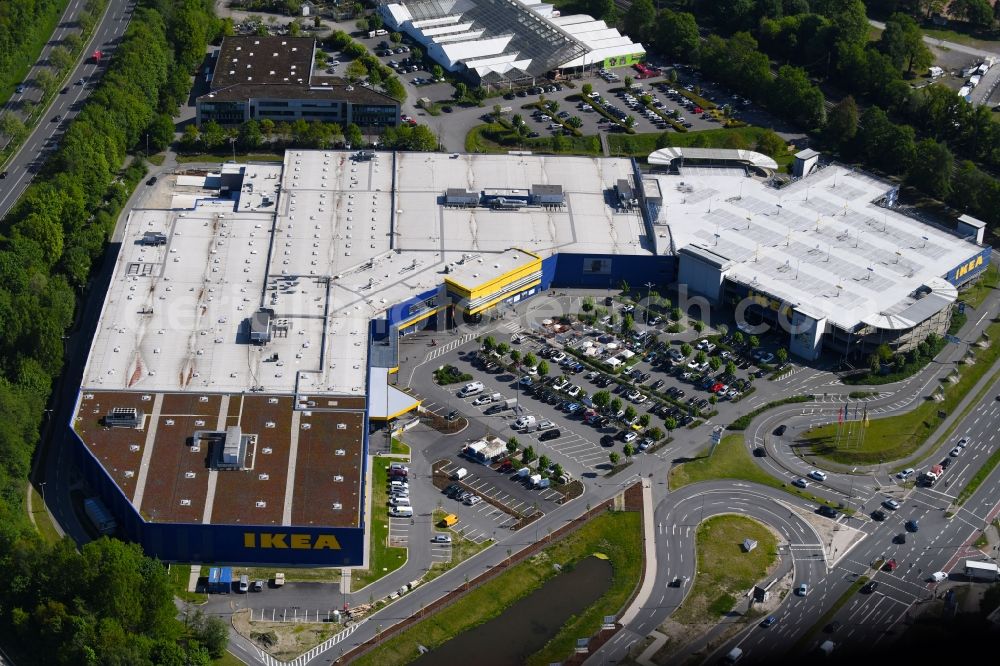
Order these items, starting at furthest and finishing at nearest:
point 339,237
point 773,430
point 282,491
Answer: point 339,237 < point 773,430 < point 282,491

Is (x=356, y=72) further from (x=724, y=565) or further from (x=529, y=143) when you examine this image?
(x=724, y=565)

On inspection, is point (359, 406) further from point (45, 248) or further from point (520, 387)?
point (45, 248)

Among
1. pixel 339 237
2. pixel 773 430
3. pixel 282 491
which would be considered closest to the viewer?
pixel 282 491

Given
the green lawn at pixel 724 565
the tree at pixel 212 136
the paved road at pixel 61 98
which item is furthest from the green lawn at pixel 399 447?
the tree at pixel 212 136

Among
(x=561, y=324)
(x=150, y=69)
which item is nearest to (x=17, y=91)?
(x=150, y=69)

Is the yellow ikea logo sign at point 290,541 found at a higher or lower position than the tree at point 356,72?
lower

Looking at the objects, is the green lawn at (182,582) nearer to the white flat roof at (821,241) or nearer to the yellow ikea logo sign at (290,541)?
the yellow ikea logo sign at (290,541)
